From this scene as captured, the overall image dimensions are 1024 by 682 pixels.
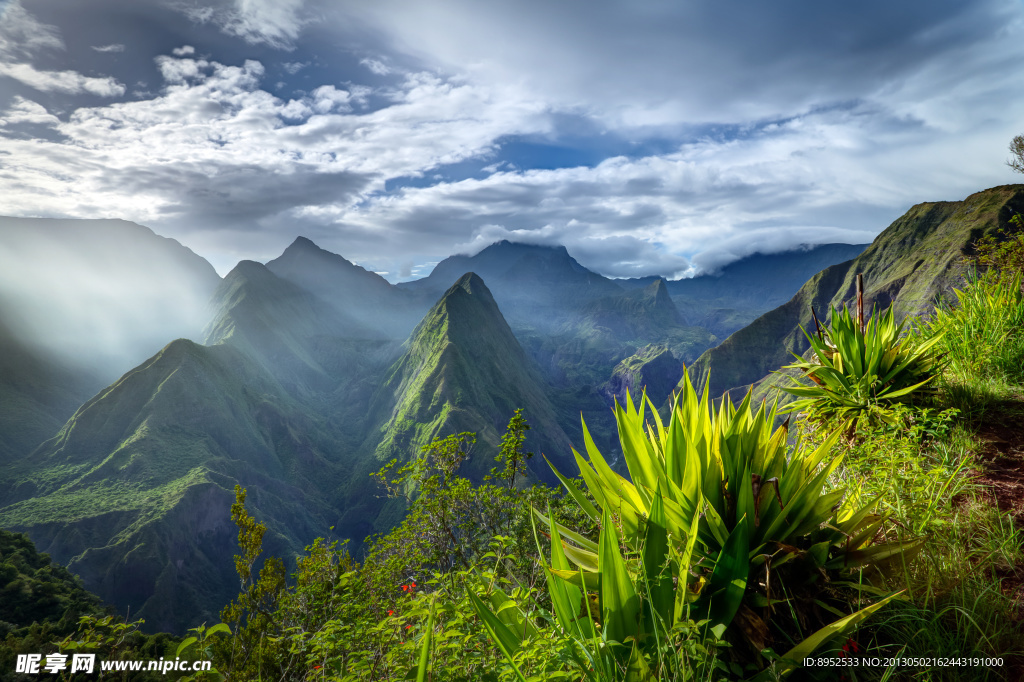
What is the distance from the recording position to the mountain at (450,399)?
141m

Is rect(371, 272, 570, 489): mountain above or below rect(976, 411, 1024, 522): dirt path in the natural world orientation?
below

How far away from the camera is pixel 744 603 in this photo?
2037 millimetres

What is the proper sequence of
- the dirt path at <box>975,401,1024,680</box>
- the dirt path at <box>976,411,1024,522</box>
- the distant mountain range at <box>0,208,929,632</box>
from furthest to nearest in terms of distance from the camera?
the distant mountain range at <box>0,208,929,632</box>, the dirt path at <box>976,411,1024,522</box>, the dirt path at <box>975,401,1024,680</box>

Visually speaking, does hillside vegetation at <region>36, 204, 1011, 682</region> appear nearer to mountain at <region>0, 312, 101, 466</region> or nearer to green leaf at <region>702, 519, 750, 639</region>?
green leaf at <region>702, 519, 750, 639</region>

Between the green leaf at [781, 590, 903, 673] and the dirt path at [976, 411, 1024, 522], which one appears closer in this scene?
the green leaf at [781, 590, 903, 673]

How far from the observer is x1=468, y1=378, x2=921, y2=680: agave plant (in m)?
1.81

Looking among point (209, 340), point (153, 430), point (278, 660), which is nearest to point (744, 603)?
point (278, 660)

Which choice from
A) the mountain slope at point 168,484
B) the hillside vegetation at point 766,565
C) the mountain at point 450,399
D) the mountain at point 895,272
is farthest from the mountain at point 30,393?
the mountain at point 895,272

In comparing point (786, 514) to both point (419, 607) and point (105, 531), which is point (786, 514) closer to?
point (419, 607)

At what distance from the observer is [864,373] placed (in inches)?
185

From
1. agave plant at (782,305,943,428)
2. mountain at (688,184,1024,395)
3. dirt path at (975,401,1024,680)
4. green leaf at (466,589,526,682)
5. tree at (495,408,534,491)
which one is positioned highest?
mountain at (688,184,1024,395)

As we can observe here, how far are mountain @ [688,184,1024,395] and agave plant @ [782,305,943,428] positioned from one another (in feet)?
217

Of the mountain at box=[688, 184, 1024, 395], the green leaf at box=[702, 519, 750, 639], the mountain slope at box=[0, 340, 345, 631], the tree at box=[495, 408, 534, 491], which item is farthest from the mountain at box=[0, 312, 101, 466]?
the mountain at box=[688, 184, 1024, 395]

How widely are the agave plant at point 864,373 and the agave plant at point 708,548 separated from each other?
7.48ft
